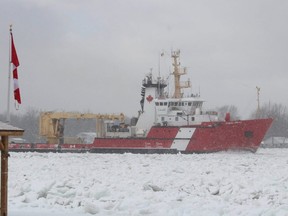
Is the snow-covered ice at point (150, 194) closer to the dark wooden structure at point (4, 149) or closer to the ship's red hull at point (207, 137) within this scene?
the dark wooden structure at point (4, 149)

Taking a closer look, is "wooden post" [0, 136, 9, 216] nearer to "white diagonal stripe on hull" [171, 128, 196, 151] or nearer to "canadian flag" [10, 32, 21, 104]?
"canadian flag" [10, 32, 21, 104]

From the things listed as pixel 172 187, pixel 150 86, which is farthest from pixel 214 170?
pixel 150 86

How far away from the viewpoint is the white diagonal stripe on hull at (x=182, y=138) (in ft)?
125

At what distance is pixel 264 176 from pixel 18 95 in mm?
8516

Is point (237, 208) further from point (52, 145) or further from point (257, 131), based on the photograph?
point (52, 145)

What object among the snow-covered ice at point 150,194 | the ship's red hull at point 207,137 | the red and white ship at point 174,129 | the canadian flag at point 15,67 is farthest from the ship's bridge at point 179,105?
the canadian flag at point 15,67

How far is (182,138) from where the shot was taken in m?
38.2

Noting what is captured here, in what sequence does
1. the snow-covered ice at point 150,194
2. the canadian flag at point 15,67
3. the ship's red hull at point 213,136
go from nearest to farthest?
the snow-covered ice at point 150,194
the canadian flag at point 15,67
the ship's red hull at point 213,136

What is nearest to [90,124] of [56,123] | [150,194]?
[56,123]

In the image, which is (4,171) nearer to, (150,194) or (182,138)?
(150,194)

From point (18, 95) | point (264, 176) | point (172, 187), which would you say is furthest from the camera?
point (264, 176)

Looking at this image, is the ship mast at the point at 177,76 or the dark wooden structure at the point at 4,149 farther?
the ship mast at the point at 177,76

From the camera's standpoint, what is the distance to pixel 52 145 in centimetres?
4216

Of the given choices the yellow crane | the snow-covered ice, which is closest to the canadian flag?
the snow-covered ice
